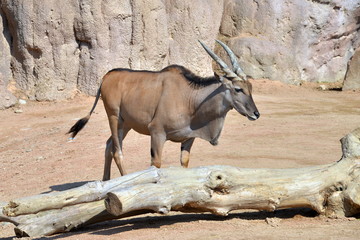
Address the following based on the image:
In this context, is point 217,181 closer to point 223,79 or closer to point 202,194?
point 202,194

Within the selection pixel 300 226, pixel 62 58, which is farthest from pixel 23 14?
pixel 300 226

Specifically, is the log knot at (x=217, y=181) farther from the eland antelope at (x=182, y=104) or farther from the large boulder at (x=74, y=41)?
the large boulder at (x=74, y=41)

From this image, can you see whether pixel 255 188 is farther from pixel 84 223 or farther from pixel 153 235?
pixel 84 223

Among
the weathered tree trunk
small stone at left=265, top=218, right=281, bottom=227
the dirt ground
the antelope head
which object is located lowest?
the dirt ground

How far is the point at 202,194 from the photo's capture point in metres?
5.04

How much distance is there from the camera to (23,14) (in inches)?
505

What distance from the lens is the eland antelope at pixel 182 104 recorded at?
22.2 feet

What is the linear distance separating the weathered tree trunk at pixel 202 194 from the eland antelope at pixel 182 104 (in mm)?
1553

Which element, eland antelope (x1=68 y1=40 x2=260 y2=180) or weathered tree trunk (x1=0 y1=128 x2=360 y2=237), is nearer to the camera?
weathered tree trunk (x1=0 y1=128 x2=360 y2=237)

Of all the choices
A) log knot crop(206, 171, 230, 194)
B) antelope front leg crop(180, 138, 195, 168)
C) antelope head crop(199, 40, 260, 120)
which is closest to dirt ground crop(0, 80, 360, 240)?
log knot crop(206, 171, 230, 194)

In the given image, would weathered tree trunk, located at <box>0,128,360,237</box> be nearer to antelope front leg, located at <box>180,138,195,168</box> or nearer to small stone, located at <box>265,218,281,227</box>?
small stone, located at <box>265,218,281,227</box>

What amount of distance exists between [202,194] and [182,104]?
2.08 meters

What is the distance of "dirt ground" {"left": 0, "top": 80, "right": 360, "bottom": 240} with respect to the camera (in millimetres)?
5039

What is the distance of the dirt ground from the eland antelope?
1136 mm
